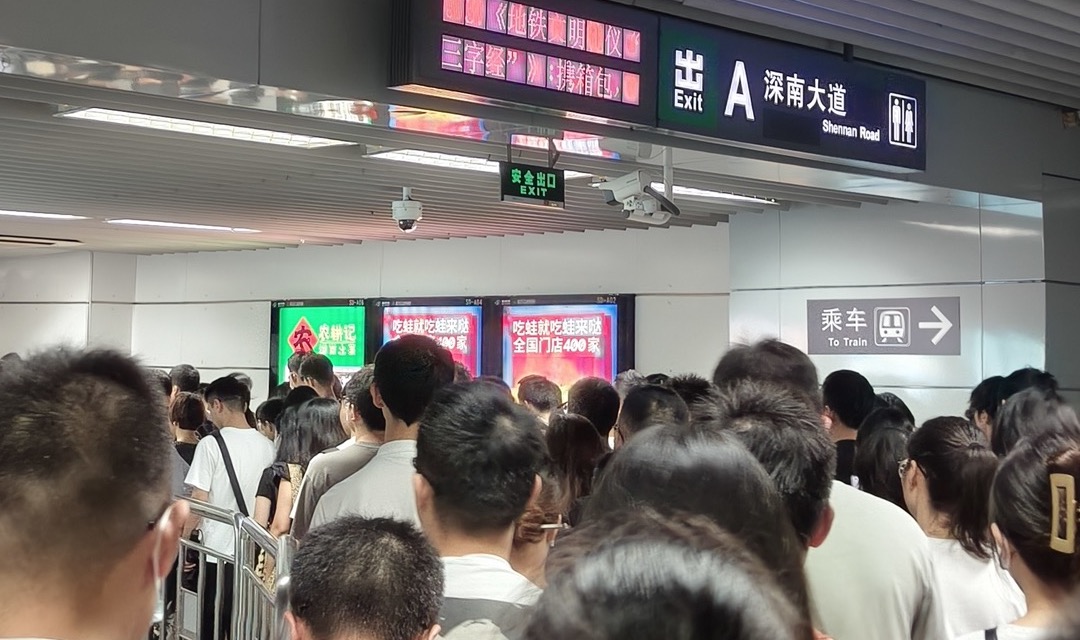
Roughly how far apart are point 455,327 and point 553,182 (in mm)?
6012

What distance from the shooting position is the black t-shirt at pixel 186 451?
18.7ft

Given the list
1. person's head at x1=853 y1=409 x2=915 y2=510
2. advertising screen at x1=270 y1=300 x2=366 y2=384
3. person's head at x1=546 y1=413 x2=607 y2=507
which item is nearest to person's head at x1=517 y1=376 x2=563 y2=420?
person's head at x1=546 y1=413 x2=607 y2=507

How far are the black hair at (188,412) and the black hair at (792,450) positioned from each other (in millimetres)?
4290

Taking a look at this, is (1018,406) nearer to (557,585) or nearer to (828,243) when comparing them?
(557,585)

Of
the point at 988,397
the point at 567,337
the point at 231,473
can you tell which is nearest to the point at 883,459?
the point at 988,397

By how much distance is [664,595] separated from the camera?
29.4 inches

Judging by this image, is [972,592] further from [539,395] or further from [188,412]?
[188,412]

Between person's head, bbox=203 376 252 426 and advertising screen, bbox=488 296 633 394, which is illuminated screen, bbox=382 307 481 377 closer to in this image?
advertising screen, bbox=488 296 633 394

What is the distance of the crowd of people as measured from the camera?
808 millimetres

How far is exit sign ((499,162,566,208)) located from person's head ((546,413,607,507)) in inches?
84.1

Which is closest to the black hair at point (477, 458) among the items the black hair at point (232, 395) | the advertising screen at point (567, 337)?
the black hair at point (232, 395)

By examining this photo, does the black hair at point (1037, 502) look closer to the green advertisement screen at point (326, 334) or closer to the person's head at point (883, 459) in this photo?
the person's head at point (883, 459)

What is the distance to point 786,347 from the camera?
3.02 m

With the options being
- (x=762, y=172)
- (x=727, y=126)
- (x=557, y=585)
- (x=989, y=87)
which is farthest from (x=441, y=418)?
(x=989, y=87)
